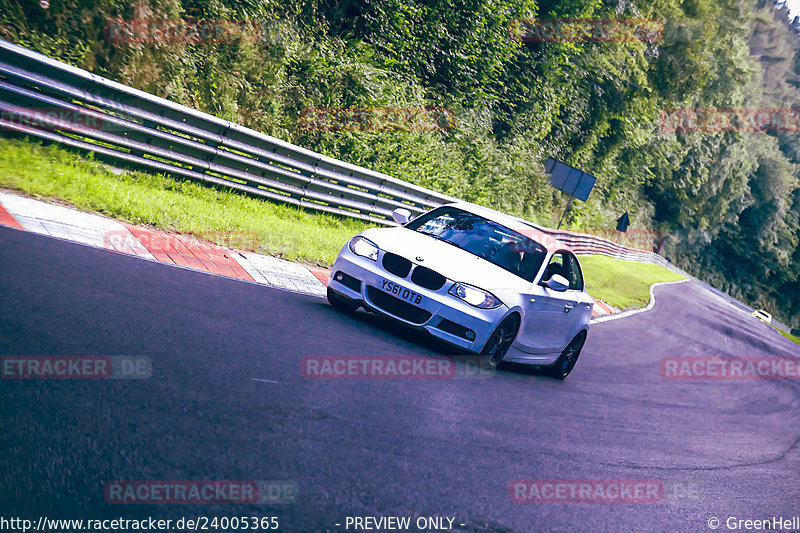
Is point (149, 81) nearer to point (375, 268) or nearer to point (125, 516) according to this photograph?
point (375, 268)

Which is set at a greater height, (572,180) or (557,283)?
(557,283)

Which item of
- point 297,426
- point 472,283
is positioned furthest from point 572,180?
point 297,426

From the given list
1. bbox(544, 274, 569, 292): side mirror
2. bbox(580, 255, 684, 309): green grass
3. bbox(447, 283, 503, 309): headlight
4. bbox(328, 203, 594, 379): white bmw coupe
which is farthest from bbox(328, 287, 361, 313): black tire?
bbox(580, 255, 684, 309): green grass

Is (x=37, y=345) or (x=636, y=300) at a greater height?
(x=37, y=345)

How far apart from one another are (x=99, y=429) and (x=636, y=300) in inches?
924

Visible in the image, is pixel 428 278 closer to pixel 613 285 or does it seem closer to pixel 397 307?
pixel 397 307

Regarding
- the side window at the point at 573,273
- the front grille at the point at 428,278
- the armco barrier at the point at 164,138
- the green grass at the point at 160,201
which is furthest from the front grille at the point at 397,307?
the armco barrier at the point at 164,138

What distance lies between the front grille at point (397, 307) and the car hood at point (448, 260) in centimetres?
42

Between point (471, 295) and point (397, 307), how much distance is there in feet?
2.42

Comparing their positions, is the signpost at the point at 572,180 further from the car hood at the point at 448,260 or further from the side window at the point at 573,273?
the car hood at the point at 448,260

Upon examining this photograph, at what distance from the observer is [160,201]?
10039 millimetres

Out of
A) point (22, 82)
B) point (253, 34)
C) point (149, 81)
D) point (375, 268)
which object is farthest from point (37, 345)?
point (253, 34)

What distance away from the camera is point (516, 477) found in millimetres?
4797

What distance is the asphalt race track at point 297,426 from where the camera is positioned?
338 centimetres
